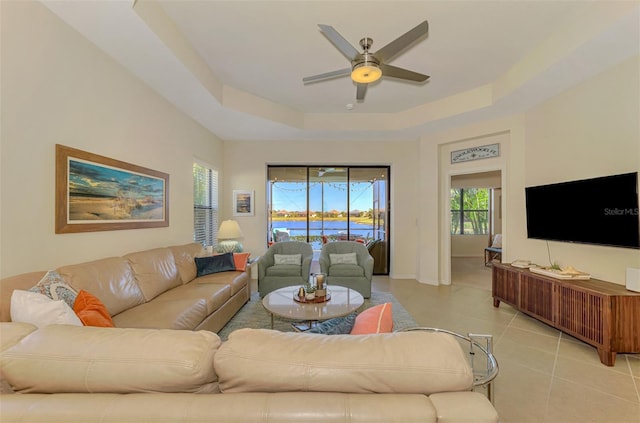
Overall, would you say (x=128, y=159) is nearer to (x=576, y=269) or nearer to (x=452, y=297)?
(x=452, y=297)

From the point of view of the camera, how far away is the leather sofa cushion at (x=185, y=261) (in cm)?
344

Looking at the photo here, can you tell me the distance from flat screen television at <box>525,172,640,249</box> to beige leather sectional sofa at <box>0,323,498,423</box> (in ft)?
9.94

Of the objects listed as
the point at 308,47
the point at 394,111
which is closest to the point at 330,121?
the point at 394,111

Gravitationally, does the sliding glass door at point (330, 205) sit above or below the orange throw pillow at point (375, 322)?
above

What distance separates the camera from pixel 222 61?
3.37 m

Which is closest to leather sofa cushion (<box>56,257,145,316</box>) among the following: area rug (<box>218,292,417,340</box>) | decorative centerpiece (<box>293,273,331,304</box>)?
area rug (<box>218,292,417,340</box>)

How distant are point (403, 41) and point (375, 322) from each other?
2.19 metres

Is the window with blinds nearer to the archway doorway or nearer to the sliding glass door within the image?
the sliding glass door

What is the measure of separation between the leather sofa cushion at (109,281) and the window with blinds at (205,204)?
2161mm

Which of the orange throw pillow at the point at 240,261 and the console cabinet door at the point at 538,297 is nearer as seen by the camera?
the console cabinet door at the point at 538,297

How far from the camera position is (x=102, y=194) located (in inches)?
106

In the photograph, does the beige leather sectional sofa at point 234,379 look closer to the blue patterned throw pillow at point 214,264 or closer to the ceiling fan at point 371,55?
the ceiling fan at point 371,55

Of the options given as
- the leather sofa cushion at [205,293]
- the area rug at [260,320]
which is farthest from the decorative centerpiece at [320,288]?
the leather sofa cushion at [205,293]

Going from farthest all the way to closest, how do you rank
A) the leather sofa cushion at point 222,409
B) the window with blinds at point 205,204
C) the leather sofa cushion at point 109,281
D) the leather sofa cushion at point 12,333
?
1. the window with blinds at point 205,204
2. the leather sofa cushion at point 109,281
3. the leather sofa cushion at point 12,333
4. the leather sofa cushion at point 222,409
